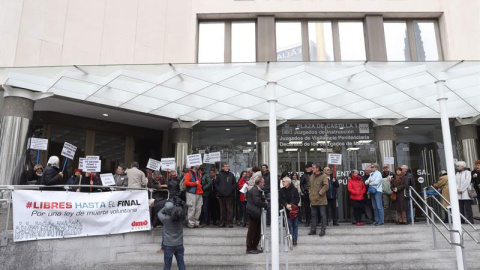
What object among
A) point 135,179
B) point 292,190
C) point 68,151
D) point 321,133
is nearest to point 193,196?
point 135,179

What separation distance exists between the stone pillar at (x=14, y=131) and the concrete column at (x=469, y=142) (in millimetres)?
15987

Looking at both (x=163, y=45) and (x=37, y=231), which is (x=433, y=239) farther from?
(x=163, y=45)

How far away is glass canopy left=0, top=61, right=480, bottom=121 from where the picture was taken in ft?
26.0

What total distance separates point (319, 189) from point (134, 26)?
31.9 ft

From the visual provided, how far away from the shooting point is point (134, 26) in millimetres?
13562

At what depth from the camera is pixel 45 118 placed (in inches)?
558

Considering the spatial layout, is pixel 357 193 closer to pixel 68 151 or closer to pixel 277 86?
pixel 277 86

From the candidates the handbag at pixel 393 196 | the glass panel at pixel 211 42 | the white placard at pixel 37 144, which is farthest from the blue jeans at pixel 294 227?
the glass panel at pixel 211 42

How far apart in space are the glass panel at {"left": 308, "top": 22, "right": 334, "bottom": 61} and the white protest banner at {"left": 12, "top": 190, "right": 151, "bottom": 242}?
9526mm

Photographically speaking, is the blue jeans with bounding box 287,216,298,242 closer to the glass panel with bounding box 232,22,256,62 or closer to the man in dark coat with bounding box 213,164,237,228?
the man in dark coat with bounding box 213,164,237,228

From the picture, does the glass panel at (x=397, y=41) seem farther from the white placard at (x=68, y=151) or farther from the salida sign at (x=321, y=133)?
the white placard at (x=68, y=151)

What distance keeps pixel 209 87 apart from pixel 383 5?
10040 mm

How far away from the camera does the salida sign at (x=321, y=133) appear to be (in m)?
14.6

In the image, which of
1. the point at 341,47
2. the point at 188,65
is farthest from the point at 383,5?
the point at 188,65
